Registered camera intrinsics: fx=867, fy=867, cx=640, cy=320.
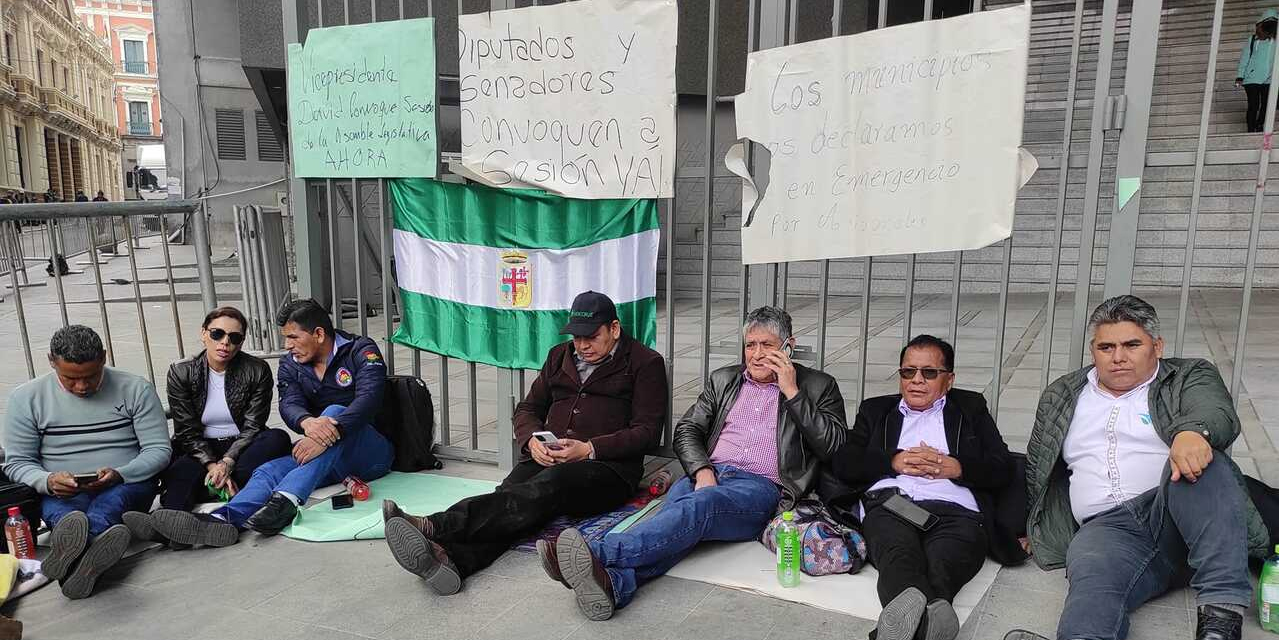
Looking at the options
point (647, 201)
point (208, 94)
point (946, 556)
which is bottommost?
point (946, 556)

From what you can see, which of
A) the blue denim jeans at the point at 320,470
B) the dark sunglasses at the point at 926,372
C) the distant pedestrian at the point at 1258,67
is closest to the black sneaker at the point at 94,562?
the blue denim jeans at the point at 320,470

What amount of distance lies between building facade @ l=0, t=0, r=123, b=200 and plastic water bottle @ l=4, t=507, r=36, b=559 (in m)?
49.1

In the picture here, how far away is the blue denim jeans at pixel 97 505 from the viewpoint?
3.75 metres

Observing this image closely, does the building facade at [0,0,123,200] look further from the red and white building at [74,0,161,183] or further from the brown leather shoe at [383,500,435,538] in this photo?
the brown leather shoe at [383,500,435,538]

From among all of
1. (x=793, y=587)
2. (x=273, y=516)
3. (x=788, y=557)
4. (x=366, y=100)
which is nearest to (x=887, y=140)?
(x=788, y=557)

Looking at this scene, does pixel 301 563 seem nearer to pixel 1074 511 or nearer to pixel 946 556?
pixel 946 556

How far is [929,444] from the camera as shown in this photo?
11.4 feet

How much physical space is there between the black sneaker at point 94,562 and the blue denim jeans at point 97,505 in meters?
0.40

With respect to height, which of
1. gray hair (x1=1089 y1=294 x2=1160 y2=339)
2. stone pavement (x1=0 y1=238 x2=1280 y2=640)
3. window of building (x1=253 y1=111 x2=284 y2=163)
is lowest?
stone pavement (x1=0 y1=238 x2=1280 y2=640)

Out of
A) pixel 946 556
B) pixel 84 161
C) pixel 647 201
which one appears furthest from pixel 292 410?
pixel 84 161

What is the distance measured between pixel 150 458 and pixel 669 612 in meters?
2.51

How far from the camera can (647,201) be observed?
4289 mm

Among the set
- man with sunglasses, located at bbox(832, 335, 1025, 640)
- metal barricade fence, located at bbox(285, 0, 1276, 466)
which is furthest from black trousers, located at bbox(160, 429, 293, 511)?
man with sunglasses, located at bbox(832, 335, 1025, 640)

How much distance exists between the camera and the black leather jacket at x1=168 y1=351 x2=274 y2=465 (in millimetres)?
4285
